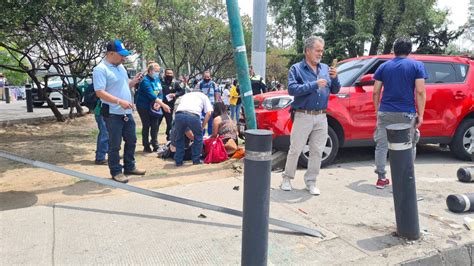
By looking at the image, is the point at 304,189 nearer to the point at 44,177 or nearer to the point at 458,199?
the point at 458,199

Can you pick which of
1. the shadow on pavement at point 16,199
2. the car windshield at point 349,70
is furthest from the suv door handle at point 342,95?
the shadow on pavement at point 16,199

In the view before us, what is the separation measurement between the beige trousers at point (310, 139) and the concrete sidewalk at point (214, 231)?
298 mm

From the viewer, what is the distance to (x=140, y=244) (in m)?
3.32

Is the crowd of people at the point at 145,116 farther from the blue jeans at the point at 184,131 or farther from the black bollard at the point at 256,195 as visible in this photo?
the black bollard at the point at 256,195

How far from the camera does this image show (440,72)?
6.48 meters

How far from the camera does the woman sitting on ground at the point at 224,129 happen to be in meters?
6.76

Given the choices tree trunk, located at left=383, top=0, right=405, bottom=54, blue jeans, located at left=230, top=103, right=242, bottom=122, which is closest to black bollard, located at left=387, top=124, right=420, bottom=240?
blue jeans, located at left=230, top=103, right=242, bottom=122

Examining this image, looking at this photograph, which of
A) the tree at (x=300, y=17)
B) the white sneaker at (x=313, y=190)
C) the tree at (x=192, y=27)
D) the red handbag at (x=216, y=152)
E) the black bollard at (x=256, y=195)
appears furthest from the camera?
the tree at (x=192, y=27)

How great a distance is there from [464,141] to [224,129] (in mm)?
3923

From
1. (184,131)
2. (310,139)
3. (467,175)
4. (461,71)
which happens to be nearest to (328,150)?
(310,139)

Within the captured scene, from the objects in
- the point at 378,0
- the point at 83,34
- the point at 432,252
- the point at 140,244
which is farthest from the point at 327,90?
the point at 378,0

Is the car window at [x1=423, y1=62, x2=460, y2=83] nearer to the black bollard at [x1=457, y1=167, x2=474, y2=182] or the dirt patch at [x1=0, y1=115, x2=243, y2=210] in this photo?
the black bollard at [x1=457, y1=167, x2=474, y2=182]

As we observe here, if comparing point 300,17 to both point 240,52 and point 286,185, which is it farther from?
point 240,52

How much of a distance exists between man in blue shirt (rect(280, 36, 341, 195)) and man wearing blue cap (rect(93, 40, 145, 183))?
6.51 feet
